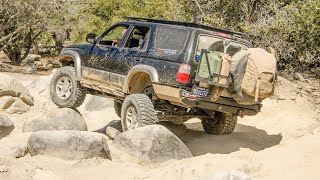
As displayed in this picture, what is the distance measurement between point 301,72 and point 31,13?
1458 centimetres

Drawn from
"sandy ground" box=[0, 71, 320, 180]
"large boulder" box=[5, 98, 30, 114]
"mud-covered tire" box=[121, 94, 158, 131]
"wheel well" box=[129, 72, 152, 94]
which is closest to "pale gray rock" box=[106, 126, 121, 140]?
"wheel well" box=[129, 72, 152, 94]

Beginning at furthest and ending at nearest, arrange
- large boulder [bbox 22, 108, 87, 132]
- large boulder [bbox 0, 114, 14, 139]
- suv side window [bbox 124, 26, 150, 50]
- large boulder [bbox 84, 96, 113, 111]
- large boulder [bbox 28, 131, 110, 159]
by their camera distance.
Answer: large boulder [bbox 84, 96, 113, 111], large boulder [bbox 0, 114, 14, 139], large boulder [bbox 22, 108, 87, 132], suv side window [bbox 124, 26, 150, 50], large boulder [bbox 28, 131, 110, 159]

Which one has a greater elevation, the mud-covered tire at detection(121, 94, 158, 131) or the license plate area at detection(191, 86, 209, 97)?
the license plate area at detection(191, 86, 209, 97)

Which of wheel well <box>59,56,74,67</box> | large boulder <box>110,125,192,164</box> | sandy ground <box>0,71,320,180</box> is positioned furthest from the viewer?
wheel well <box>59,56,74,67</box>

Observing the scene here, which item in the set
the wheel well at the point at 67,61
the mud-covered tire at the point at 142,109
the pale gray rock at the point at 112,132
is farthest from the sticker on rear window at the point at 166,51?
the wheel well at the point at 67,61

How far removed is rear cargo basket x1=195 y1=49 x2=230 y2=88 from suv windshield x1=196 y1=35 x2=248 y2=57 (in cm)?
31

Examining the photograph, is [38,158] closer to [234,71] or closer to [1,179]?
[1,179]

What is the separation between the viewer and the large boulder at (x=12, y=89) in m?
11.1

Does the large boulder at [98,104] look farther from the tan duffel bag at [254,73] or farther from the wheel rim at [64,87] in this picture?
the tan duffel bag at [254,73]

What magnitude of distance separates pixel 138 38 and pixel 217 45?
1.98 m

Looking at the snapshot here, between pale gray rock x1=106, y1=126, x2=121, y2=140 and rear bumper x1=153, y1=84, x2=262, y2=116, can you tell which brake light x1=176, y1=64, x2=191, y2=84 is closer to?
rear bumper x1=153, y1=84, x2=262, y2=116

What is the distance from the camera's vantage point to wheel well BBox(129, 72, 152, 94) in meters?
8.59

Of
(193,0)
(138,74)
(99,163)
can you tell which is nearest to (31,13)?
(193,0)

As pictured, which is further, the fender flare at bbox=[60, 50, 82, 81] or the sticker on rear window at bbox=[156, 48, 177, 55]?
the fender flare at bbox=[60, 50, 82, 81]
